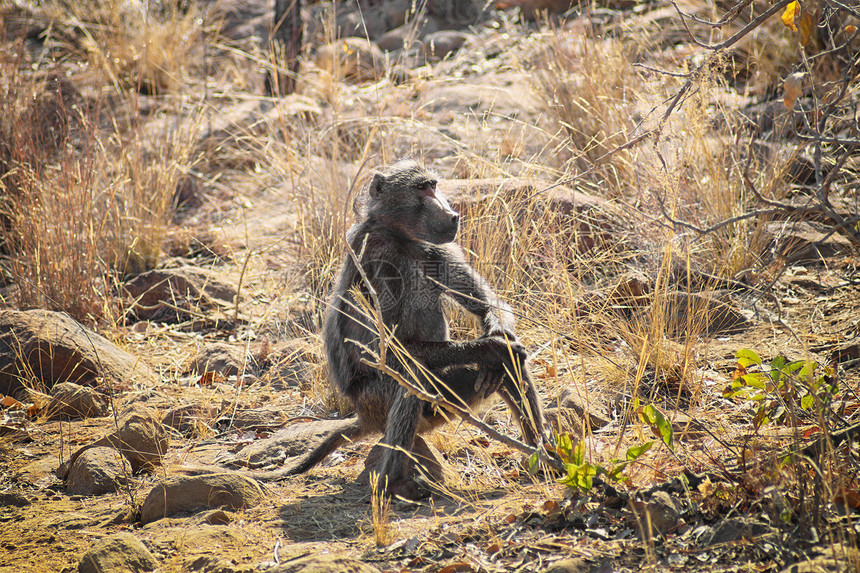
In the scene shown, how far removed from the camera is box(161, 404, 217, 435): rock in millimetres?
3695

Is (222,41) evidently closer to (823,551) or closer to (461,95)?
(461,95)

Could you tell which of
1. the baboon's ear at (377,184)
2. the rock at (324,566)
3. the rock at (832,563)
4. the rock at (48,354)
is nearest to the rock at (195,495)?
the rock at (324,566)

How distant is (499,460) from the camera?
3.12 metres

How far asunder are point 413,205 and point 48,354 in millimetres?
2362

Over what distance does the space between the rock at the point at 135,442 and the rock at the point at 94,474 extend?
0.08 m

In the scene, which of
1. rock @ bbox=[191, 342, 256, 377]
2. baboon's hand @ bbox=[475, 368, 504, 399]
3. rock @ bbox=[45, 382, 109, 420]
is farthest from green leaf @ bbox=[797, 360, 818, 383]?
rock @ bbox=[45, 382, 109, 420]

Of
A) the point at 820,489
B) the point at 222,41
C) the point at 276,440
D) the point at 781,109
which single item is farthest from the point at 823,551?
the point at 222,41

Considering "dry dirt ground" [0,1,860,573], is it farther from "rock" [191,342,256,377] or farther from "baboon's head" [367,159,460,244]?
"baboon's head" [367,159,460,244]

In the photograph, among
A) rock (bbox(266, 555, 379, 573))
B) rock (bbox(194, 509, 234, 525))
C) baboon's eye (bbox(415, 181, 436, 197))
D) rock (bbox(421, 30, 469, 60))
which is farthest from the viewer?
rock (bbox(421, 30, 469, 60))

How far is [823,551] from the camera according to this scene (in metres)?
1.81

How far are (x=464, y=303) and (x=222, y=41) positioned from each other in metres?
9.47

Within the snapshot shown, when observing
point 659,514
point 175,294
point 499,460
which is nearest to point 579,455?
point 659,514

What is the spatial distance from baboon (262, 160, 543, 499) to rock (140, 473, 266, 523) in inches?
13.8

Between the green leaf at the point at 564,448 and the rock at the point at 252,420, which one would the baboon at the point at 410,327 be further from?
the rock at the point at 252,420
